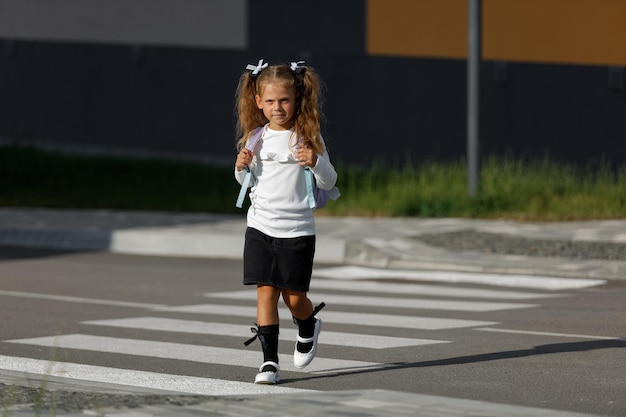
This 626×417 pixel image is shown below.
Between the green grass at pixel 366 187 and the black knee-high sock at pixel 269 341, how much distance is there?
31.6 ft

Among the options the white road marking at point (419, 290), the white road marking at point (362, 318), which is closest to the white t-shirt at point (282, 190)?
the white road marking at point (362, 318)

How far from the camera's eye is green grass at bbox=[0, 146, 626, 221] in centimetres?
1783

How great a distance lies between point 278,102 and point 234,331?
9.30ft

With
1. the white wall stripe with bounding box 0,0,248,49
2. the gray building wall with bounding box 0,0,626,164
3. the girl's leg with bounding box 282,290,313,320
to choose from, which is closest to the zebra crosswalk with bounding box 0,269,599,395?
the girl's leg with bounding box 282,290,313,320

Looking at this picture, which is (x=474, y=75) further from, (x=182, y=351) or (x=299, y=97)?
(x=299, y=97)

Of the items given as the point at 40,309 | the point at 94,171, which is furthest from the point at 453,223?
the point at 94,171

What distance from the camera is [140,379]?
26.2 feet

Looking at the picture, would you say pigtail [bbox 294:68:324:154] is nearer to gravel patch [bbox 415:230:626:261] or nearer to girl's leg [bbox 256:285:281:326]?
girl's leg [bbox 256:285:281:326]

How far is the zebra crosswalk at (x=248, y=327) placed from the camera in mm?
8266

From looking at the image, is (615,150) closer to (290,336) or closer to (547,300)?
(547,300)

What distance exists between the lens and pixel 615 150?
20.9m

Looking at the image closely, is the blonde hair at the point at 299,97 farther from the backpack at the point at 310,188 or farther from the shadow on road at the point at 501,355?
the shadow on road at the point at 501,355

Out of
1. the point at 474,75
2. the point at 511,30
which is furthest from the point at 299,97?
the point at 511,30

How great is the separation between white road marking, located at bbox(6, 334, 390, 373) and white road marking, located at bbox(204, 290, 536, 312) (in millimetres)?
2493
